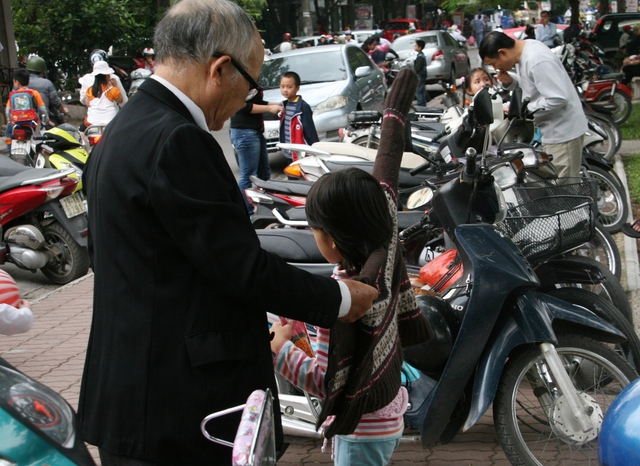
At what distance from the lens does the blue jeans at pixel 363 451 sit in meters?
2.35

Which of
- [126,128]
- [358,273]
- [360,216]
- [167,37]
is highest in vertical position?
[167,37]

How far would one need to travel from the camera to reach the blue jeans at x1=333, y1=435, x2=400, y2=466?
92.7 inches

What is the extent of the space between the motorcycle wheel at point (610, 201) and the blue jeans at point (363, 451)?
16.7 feet

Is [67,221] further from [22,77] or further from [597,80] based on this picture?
[597,80]

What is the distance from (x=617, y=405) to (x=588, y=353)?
849 mm

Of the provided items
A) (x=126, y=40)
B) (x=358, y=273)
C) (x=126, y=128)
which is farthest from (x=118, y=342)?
(x=126, y=40)

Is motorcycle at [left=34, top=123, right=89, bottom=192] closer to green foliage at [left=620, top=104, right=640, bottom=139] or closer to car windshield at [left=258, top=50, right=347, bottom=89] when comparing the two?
car windshield at [left=258, top=50, right=347, bottom=89]

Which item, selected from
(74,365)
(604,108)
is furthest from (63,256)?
(604,108)

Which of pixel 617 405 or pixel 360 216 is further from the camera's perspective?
pixel 617 405

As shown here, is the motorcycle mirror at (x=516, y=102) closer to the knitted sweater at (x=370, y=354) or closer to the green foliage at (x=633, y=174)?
the knitted sweater at (x=370, y=354)

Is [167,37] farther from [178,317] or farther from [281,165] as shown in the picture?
[281,165]

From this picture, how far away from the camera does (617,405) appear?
2.30 m

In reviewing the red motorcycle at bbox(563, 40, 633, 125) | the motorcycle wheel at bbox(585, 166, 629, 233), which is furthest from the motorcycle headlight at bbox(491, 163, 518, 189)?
the red motorcycle at bbox(563, 40, 633, 125)

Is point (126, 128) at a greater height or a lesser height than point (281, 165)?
greater
